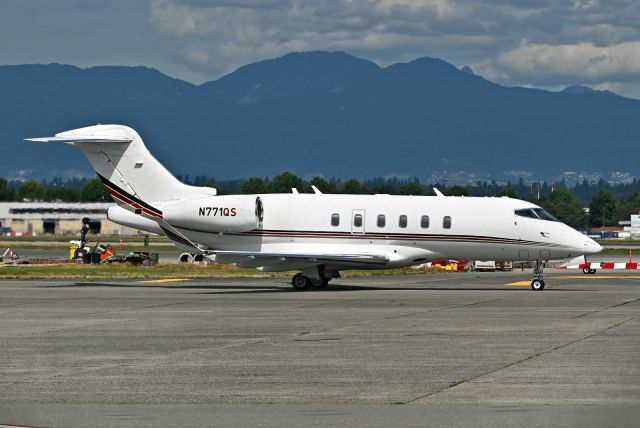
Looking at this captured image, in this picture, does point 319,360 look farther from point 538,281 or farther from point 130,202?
point 130,202

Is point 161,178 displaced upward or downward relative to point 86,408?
upward

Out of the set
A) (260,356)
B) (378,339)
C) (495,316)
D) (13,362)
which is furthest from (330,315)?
(13,362)

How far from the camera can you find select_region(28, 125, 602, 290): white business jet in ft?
136

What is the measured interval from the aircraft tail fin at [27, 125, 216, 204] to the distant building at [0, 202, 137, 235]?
125 meters

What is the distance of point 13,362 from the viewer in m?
20.5

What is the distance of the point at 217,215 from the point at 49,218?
136317mm

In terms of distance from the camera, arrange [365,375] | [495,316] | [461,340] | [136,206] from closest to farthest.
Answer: [365,375] < [461,340] < [495,316] < [136,206]

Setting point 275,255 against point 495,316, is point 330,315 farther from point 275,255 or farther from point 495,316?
point 275,255

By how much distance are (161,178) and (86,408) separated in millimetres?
27802

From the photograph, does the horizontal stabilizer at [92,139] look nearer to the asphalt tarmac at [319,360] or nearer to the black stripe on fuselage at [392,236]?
the black stripe on fuselage at [392,236]

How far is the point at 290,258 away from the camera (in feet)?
134

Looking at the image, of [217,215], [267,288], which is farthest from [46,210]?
[217,215]

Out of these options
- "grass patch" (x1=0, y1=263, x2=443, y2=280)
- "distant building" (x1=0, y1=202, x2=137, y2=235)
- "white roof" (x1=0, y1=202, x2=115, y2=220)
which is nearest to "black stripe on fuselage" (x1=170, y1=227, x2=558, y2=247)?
"grass patch" (x1=0, y1=263, x2=443, y2=280)

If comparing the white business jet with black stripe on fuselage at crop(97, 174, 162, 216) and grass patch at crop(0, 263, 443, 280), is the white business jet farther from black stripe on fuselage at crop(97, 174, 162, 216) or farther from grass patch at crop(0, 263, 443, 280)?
grass patch at crop(0, 263, 443, 280)
